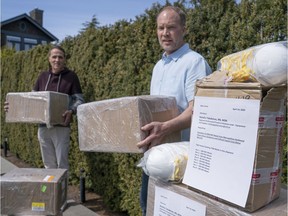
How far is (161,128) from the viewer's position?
73.4 inches

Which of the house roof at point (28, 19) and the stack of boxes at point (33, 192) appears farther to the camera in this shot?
the house roof at point (28, 19)

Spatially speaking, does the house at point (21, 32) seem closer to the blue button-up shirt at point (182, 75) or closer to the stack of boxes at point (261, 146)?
the blue button-up shirt at point (182, 75)

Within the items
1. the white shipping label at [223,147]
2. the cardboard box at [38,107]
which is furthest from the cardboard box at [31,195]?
the white shipping label at [223,147]

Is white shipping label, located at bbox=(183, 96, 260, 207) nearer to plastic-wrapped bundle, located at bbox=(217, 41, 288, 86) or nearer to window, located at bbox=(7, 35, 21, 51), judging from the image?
plastic-wrapped bundle, located at bbox=(217, 41, 288, 86)

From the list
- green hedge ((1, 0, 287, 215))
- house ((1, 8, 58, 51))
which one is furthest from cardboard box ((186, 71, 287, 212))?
house ((1, 8, 58, 51))

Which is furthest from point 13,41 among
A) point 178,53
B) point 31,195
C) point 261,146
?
point 261,146

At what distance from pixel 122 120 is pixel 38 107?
2.01 metres

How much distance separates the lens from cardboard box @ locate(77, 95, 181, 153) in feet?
6.19

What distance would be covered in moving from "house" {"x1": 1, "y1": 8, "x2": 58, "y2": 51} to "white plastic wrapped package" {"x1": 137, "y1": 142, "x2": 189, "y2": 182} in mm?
26722

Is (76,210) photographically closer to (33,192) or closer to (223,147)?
(33,192)

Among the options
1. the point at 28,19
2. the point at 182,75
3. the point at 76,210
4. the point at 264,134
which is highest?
the point at 28,19

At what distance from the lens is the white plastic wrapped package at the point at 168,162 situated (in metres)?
1.56

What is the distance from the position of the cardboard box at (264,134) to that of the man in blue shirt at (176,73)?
510 millimetres

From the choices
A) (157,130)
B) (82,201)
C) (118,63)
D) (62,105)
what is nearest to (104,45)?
(118,63)
